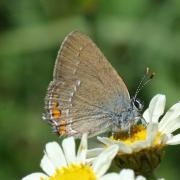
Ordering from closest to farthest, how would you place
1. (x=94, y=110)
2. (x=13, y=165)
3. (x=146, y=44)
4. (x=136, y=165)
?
(x=136, y=165), (x=94, y=110), (x=13, y=165), (x=146, y=44)

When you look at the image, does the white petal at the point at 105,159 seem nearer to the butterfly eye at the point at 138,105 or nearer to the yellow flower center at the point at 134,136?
the yellow flower center at the point at 134,136

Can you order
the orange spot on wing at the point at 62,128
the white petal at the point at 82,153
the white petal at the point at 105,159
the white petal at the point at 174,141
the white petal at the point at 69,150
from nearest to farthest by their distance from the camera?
the white petal at the point at 105,159, the white petal at the point at 82,153, the white petal at the point at 174,141, the white petal at the point at 69,150, the orange spot on wing at the point at 62,128

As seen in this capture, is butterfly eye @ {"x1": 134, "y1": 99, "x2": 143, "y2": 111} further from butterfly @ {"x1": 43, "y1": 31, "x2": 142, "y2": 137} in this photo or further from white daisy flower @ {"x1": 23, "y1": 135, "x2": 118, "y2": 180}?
white daisy flower @ {"x1": 23, "y1": 135, "x2": 118, "y2": 180}

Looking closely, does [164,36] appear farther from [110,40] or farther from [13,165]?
[13,165]

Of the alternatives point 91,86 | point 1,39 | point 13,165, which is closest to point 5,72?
point 1,39

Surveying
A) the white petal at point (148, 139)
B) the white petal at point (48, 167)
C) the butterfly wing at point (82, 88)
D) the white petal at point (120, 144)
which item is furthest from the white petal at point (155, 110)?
the white petal at point (48, 167)

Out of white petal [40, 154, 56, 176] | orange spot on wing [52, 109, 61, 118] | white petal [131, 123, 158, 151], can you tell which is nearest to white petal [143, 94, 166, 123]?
white petal [131, 123, 158, 151]
